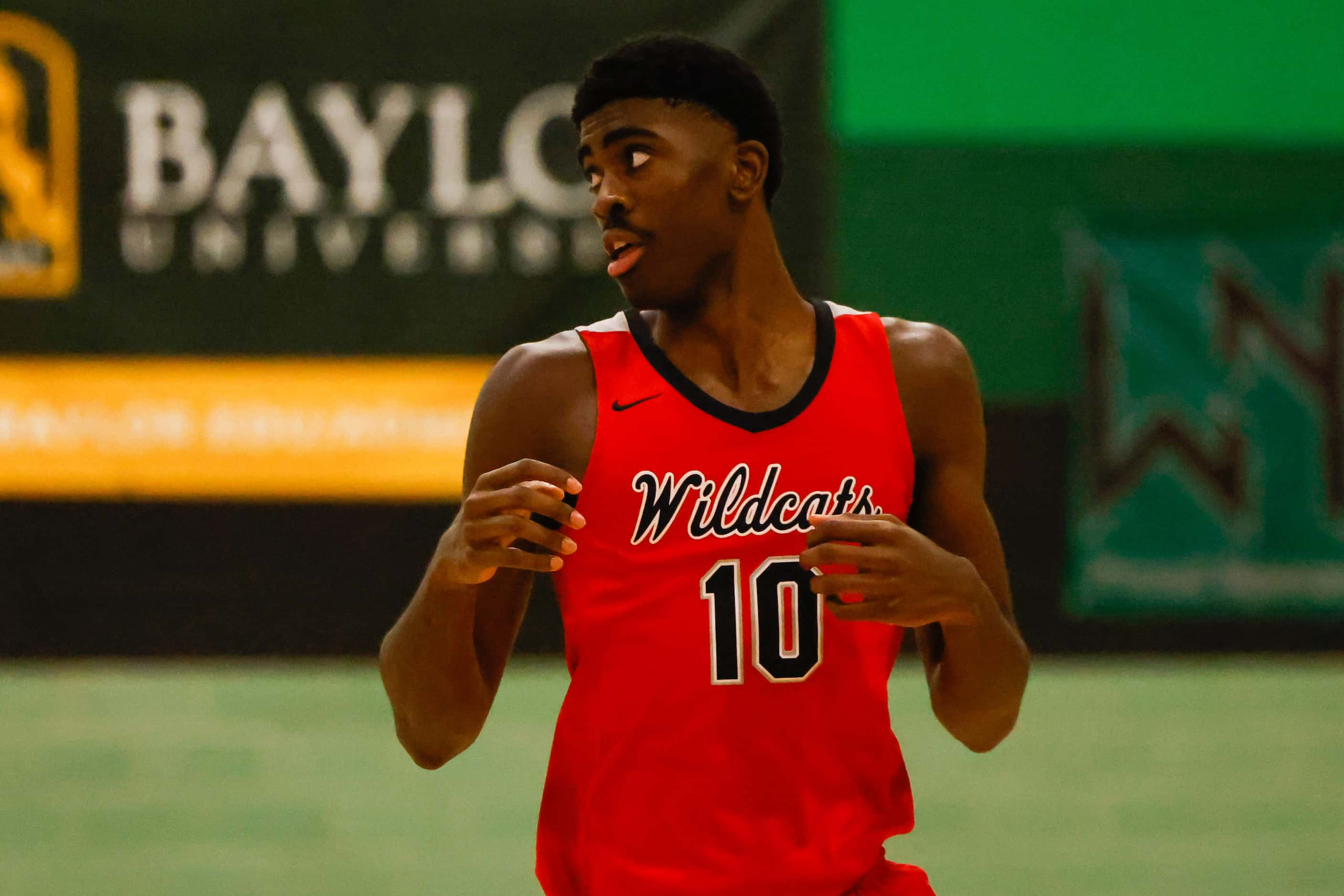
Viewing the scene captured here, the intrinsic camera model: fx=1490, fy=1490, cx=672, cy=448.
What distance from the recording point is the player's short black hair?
174 centimetres

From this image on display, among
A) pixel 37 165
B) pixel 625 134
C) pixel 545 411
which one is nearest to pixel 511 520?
pixel 545 411

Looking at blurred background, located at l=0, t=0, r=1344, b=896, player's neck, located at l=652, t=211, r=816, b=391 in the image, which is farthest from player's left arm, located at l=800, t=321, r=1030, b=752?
blurred background, located at l=0, t=0, r=1344, b=896

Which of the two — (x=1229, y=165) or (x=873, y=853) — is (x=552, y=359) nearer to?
(x=873, y=853)

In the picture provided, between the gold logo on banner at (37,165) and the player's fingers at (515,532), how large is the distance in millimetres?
4963

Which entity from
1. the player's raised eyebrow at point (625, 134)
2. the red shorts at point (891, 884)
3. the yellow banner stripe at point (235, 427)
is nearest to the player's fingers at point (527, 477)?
the player's raised eyebrow at point (625, 134)

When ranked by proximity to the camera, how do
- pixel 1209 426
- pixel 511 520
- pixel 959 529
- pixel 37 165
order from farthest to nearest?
pixel 1209 426
pixel 37 165
pixel 959 529
pixel 511 520

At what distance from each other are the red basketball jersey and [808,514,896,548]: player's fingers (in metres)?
0.17

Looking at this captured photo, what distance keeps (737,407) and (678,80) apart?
0.39 meters

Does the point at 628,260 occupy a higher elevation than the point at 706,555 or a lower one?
higher

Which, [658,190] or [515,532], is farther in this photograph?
[658,190]

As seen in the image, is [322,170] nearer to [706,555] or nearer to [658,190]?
[658,190]

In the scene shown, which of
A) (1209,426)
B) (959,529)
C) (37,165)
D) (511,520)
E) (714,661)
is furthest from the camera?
(1209,426)

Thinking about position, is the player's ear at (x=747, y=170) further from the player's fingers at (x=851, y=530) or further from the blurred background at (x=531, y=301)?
the blurred background at (x=531, y=301)

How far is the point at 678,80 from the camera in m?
1.74
